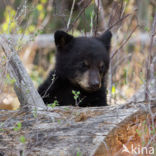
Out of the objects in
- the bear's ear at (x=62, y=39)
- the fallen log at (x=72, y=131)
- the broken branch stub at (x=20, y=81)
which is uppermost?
the bear's ear at (x=62, y=39)

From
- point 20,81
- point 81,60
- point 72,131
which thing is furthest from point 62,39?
point 72,131

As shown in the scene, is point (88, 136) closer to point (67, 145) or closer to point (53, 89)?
point (67, 145)

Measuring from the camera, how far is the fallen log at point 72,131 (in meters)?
2.60

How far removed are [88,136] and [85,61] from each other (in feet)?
5.43

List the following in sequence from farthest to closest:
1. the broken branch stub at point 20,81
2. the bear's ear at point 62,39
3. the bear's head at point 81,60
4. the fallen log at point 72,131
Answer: the bear's ear at point 62,39 < the bear's head at point 81,60 < the broken branch stub at point 20,81 < the fallen log at point 72,131

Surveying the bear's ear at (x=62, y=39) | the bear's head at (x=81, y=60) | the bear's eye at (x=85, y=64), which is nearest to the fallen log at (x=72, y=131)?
the bear's head at (x=81, y=60)

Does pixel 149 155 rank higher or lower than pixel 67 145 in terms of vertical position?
lower

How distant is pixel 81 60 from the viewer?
4148 mm

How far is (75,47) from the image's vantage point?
14.1 ft

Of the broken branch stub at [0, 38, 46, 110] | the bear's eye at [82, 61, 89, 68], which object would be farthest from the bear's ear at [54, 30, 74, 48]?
the broken branch stub at [0, 38, 46, 110]

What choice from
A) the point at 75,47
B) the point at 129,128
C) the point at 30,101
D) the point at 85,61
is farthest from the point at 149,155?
the point at 75,47

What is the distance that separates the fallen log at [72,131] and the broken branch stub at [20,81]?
366 millimetres

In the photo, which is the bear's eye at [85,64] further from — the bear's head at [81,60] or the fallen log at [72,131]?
the fallen log at [72,131]

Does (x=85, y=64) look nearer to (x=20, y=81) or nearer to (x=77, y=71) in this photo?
(x=77, y=71)
